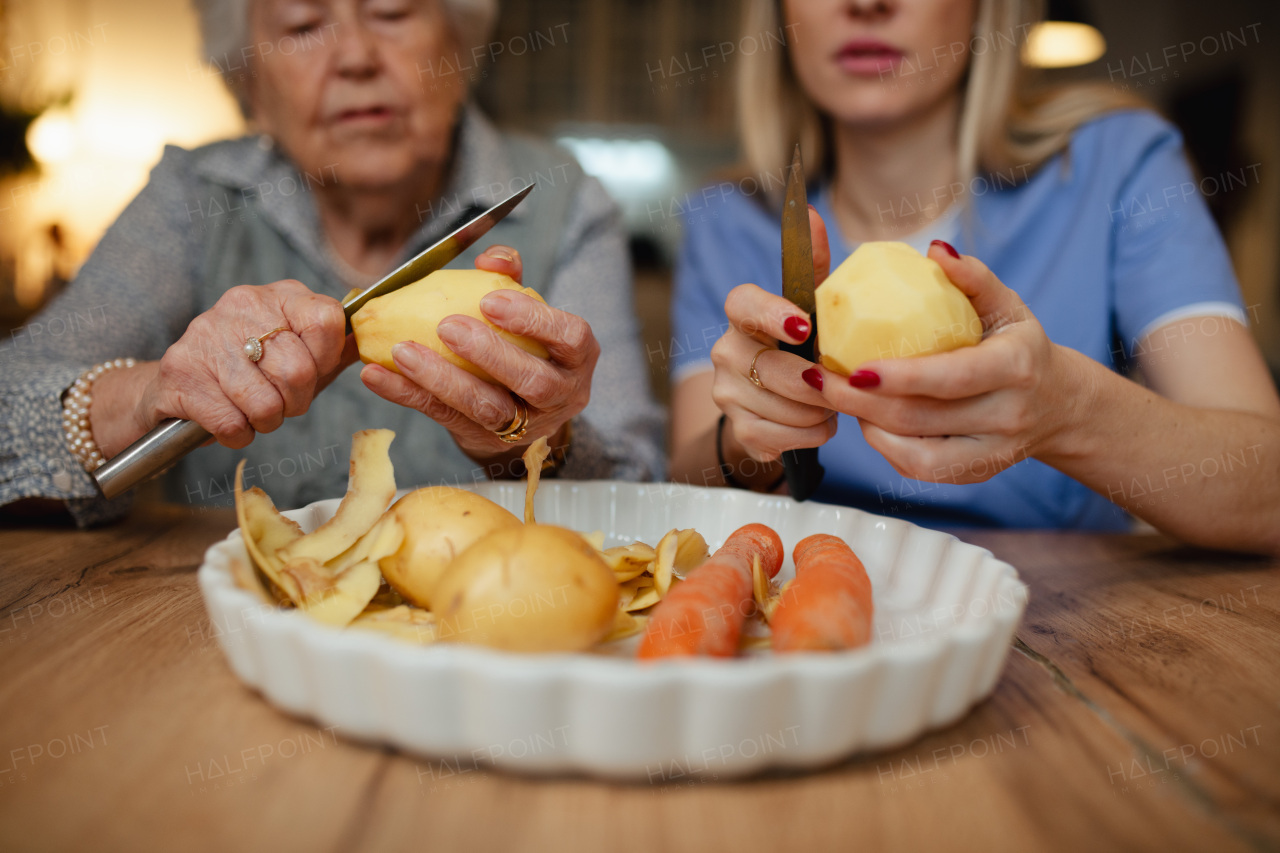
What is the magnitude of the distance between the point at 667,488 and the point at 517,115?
4.41 meters

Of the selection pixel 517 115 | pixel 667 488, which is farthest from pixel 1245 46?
pixel 667 488

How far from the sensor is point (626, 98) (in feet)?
16.0

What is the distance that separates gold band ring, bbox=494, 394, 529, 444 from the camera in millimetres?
895

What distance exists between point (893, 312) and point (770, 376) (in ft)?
0.50

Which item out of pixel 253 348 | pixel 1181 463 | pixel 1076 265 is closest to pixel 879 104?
pixel 1076 265

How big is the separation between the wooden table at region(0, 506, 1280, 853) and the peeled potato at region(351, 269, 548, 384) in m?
0.32

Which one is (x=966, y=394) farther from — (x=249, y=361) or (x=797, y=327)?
(x=249, y=361)

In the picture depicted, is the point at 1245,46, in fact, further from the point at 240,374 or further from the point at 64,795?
the point at 64,795

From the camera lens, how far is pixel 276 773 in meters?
0.48

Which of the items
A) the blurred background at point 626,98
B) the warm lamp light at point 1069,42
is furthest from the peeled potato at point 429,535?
the warm lamp light at point 1069,42

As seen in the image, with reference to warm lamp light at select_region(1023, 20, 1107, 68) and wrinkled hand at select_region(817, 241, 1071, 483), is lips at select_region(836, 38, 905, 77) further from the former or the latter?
warm lamp light at select_region(1023, 20, 1107, 68)

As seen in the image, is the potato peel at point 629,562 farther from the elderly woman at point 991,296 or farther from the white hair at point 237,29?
the white hair at point 237,29

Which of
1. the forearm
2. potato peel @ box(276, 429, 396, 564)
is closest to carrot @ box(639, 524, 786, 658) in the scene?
potato peel @ box(276, 429, 396, 564)

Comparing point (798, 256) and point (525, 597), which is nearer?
point (525, 597)
